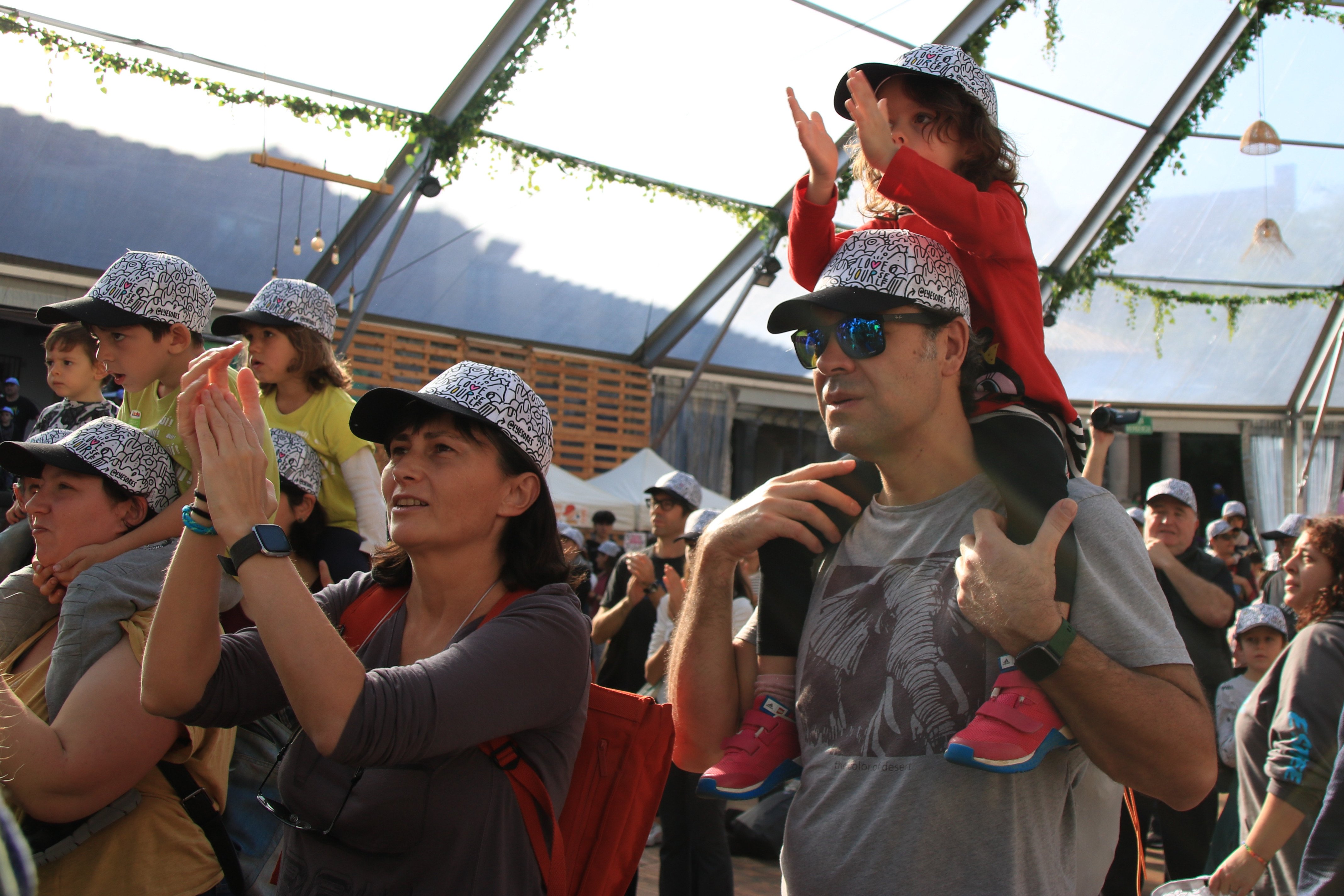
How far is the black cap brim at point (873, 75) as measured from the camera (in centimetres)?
221

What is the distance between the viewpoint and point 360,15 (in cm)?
872

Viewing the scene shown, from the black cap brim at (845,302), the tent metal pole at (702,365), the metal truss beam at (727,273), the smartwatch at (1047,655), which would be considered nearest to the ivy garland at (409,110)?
the metal truss beam at (727,273)

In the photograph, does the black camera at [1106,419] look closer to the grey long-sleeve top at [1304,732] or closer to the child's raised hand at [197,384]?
the grey long-sleeve top at [1304,732]

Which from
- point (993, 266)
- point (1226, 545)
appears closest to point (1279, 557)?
point (1226, 545)

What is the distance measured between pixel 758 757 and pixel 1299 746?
2485 mm

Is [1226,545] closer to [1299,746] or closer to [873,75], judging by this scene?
[1299,746]

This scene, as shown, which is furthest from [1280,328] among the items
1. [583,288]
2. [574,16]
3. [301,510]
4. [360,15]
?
[301,510]

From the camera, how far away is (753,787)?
5.69ft

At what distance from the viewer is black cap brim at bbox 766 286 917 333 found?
5.65ft

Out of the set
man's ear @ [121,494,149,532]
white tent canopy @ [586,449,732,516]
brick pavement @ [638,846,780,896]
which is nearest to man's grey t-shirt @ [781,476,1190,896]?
man's ear @ [121,494,149,532]

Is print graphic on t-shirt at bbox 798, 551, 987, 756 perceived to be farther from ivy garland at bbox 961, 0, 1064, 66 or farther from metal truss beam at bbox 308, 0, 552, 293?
ivy garland at bbox 961, 0, 1064, 66

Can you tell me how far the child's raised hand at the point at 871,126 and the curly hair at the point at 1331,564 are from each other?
263cm

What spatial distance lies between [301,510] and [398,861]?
181 centimetres

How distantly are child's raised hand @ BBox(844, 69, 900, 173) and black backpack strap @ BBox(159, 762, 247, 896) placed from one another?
7.18ft
